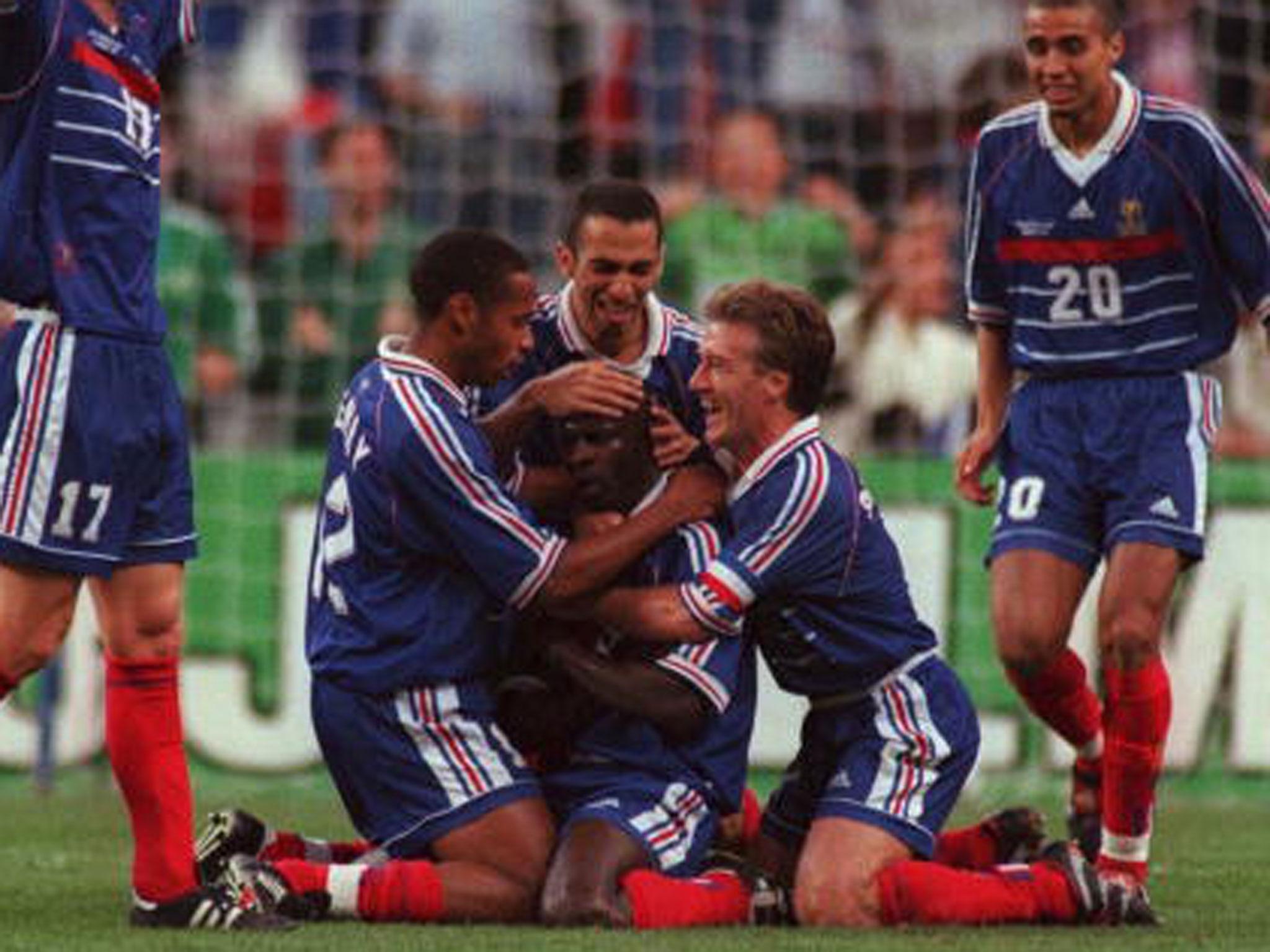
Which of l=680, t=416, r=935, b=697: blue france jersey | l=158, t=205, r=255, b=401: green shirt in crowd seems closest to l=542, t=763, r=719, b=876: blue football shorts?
l=680, t=416, r=935, b=697: blue france jersey

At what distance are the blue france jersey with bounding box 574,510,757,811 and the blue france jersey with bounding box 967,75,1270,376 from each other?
118 centimetres

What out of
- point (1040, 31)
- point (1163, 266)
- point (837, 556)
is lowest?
point (837, 556)

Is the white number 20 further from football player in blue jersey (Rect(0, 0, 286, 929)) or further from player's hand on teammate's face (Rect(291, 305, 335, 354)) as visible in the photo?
player's hand on teammate's face (Rect(291, 305, 335, 354))

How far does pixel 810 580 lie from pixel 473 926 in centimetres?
96

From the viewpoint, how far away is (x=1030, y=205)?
749 cm

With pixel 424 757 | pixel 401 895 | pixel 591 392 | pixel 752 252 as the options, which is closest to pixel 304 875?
pixel 401 895

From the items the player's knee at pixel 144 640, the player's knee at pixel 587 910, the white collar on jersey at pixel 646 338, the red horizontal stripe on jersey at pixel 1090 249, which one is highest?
the red horizontal stripe on jersey at pixel 1090 249

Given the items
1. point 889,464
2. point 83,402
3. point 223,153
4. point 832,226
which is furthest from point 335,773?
point 223,153

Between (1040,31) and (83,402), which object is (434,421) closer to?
(83,402)

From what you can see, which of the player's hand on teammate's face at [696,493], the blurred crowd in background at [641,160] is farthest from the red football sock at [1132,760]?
the blurred crowd in background at [641,160]

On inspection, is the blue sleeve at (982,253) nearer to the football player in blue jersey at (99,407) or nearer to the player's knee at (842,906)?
the player's knee at (842,906)

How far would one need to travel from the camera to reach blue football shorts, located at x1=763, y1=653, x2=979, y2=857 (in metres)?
6.62

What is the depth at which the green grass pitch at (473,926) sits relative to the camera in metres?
6.05

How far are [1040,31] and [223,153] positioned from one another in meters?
5.90
